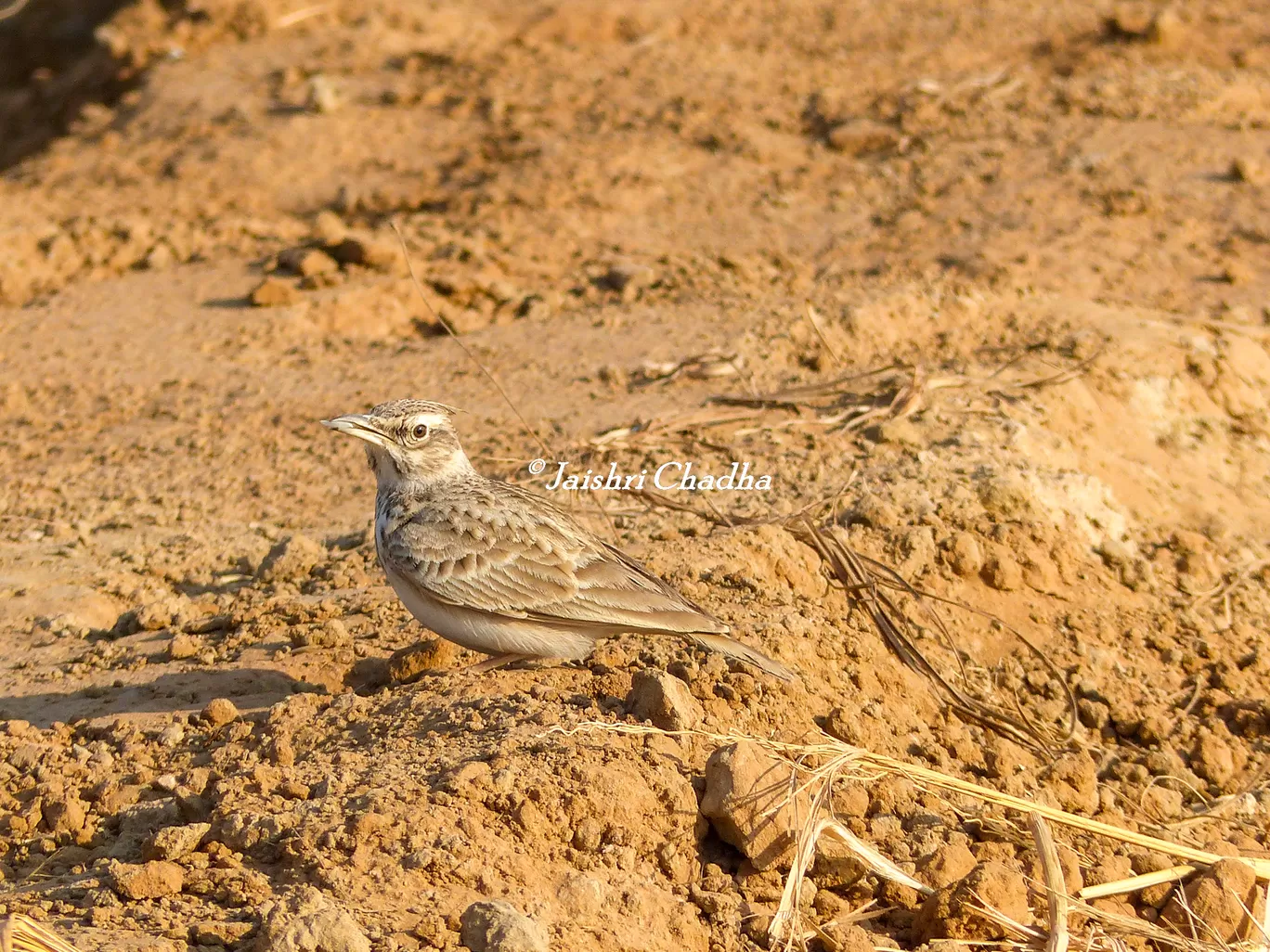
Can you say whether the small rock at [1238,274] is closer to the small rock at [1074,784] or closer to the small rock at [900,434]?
the small rock at [900,434]

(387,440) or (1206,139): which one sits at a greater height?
(387,440)

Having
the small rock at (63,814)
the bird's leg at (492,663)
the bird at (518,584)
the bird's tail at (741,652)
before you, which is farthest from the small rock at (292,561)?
the bird's tail at (741,652)

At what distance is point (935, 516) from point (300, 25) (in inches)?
387

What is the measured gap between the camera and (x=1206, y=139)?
415 inches

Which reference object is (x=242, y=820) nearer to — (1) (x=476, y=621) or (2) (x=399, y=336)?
(1) (x=476, y=621)

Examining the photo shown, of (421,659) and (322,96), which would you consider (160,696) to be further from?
(322,96)

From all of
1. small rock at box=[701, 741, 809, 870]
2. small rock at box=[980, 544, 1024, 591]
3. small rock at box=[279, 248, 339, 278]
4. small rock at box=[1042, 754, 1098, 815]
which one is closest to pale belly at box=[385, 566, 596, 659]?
small rock at box=[701, 741, 809, 870]

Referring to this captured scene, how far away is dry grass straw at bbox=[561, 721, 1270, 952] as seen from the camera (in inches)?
161

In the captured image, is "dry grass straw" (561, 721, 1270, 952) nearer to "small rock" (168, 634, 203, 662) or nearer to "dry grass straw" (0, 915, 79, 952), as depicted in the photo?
"dry grass straw" (0, 915, 79, 952)

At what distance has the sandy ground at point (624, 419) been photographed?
13.9ft

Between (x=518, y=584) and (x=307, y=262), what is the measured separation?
5009 millimetres

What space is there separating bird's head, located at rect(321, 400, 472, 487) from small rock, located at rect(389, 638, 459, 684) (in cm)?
65

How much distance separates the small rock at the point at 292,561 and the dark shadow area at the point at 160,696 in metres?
0.79

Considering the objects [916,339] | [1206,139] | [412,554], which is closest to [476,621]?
[412,554]
